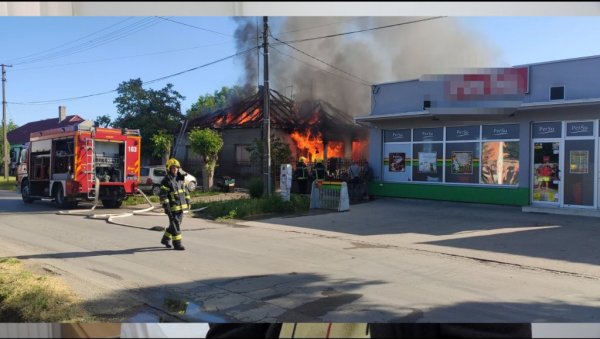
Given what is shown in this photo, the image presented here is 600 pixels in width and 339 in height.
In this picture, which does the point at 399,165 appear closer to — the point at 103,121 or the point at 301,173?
the point at 301,173

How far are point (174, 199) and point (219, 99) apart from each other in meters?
1.22

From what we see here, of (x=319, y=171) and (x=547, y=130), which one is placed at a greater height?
(x=547, y=130)

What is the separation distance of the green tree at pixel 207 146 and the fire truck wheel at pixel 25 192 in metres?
1.38

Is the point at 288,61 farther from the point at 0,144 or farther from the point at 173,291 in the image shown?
the point at 173,291

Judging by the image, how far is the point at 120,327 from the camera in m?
2.92

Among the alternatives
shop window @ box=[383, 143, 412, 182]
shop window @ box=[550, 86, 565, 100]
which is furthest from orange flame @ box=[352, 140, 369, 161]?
shop window @ box=[383, 143, 412, 182]

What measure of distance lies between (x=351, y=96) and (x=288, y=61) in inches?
19.1

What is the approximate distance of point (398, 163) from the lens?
1152cm

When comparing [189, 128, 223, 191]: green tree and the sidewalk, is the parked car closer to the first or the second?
[189, 128, 223, 191]: green tree

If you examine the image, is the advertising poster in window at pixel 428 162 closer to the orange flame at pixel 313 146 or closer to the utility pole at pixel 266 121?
the utility pole at pixel 266 121

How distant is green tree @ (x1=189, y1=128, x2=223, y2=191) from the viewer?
3.00m

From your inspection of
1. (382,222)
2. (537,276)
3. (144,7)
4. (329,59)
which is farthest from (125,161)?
(382,222)

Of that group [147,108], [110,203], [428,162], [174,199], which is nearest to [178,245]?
[174,199]

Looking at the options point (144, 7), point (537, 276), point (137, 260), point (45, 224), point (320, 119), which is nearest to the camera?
point (144, 7)
